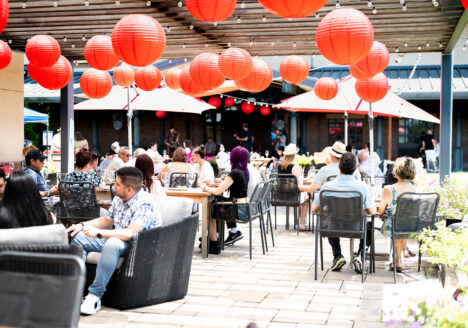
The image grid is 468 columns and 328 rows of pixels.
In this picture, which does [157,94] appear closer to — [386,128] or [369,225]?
[369,225]

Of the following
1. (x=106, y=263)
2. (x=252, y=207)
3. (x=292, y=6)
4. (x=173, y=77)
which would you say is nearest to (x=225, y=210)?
(x=252, y=207)

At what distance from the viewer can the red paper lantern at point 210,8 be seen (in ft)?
18.1

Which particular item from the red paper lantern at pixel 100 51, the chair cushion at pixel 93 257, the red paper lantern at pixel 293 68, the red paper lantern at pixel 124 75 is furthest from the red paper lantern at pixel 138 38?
A: the red paper lantern at pixel 124 75

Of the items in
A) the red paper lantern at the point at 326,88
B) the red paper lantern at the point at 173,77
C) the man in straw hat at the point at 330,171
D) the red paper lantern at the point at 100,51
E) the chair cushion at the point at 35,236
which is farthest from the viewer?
the red paper lantern at the point at 173,77

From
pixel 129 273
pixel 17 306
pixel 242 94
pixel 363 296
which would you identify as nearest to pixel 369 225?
pixel 363 296

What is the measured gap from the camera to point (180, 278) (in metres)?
4.83

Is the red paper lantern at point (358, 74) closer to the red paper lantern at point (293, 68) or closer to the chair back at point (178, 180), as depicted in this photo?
the red paper lantern at point (293, 68)

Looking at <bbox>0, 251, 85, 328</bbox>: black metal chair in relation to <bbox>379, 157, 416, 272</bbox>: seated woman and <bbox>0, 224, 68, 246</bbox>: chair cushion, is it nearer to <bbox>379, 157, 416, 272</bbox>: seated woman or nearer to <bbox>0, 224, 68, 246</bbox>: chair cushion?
<bbox>0, 224, 68, 246</bbox>: chair cushion

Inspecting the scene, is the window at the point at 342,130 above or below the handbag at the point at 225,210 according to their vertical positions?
above

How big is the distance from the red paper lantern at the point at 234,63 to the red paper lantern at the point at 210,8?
2196mm

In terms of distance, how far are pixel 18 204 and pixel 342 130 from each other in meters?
18.3

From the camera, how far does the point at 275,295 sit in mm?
5172

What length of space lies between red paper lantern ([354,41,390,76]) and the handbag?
2323 millimetres

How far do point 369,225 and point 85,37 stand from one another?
23.0ft
